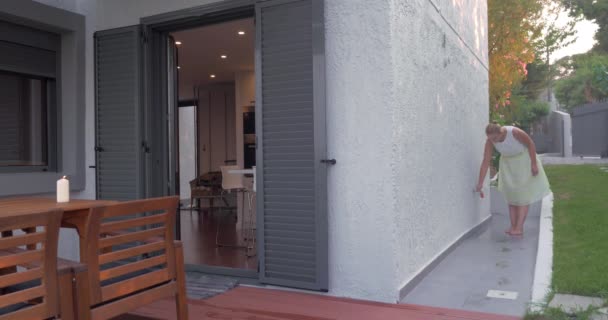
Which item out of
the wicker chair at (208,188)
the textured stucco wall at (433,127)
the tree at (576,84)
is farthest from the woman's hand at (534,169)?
the tree at (576,84)

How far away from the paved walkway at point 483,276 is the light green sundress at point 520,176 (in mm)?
522

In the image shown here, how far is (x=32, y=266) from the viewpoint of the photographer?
2020 millimetres

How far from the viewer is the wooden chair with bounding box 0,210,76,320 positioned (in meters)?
1.92

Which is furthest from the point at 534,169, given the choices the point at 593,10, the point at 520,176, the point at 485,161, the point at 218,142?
the point at 593,10

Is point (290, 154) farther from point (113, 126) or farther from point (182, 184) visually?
point (182, 184)

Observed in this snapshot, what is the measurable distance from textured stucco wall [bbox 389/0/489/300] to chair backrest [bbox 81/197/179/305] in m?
1.63

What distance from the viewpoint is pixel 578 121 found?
61.4ft

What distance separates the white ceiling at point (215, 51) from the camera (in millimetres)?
6464

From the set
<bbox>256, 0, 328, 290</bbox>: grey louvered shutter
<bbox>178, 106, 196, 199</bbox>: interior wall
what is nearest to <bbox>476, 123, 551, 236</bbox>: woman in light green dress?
<bbox>256, 0, 328, 290</bbox>: grey louvered shutter

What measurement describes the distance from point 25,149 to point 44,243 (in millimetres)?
3095

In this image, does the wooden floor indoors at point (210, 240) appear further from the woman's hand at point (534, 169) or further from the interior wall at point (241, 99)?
the woman's hand at point (534, 169)

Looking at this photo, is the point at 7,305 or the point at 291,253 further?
the point at 291,253

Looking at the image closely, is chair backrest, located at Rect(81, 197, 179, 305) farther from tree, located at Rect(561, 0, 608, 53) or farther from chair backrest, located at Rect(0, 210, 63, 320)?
tree, located at Rect(561, 0, 608, 53)

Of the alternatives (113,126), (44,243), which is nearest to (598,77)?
(113,126)
